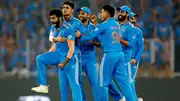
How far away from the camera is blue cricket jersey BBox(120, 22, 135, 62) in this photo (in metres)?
10.6

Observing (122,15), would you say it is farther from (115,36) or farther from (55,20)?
(55,20)

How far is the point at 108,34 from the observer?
9.81m

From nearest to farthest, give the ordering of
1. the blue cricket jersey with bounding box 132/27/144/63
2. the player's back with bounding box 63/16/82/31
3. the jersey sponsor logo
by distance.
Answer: the jersey sponsor logo
the player's back with bounding box 63/16/82/31
the blue cricket jersey with bounding box 132/27/144/63

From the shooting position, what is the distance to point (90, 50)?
1062 centimetres

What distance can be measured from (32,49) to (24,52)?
0.22m

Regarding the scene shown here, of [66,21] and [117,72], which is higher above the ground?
[66,21]

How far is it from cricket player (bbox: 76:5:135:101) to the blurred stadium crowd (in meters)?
4.32

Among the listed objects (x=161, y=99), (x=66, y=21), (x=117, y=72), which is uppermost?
(x=66, y=21)

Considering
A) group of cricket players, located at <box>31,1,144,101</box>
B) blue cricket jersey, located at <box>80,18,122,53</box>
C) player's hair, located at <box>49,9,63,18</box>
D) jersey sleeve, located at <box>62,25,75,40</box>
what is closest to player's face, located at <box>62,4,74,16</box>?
group of cricket players, located at <box>31,1,144,101</box>

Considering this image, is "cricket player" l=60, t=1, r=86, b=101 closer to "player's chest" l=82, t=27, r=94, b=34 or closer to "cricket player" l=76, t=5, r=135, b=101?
"player's chest" l=82, t=27, r=94, b=34

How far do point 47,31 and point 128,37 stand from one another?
15.6 ft

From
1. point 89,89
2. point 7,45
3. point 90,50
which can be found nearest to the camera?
point 90,50

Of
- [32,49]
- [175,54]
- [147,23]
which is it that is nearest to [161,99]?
[175,54]

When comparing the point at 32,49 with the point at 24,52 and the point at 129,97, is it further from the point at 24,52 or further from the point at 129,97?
the point at 129,97
